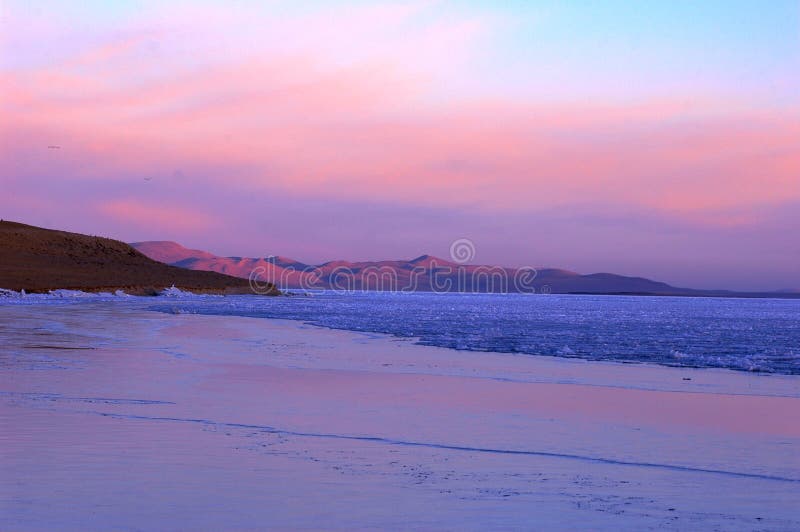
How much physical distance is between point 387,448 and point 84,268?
390ft

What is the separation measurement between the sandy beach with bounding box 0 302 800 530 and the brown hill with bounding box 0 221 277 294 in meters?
81.3

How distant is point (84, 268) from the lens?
393ft

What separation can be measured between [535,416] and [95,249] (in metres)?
134

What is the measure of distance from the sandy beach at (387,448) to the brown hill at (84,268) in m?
81.3

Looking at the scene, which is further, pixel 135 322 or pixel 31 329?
pixel 135 322

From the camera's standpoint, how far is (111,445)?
9469 millimetres

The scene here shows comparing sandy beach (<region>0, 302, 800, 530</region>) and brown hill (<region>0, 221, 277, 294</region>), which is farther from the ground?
brown hill (<region>0, 221, 277, 294</region>)

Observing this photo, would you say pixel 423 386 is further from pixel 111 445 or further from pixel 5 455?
pixel 5 455

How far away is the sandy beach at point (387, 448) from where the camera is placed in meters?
7.08

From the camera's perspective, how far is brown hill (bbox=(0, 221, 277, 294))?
10038 centimetres

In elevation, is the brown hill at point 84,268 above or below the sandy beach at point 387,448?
above

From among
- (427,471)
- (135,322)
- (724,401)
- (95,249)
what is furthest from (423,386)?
(95,249)

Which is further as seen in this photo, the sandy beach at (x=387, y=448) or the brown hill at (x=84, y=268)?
the brown hill at (x=84, y=268)

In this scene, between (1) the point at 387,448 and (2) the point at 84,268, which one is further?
(2) the point at 84,268
